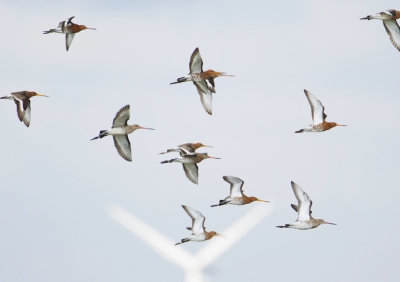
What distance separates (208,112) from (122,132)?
4233 mm

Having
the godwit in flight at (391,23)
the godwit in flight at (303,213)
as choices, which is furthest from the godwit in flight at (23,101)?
the godwit in flight at (391,23)

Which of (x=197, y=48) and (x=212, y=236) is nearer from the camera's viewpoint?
(x=197, y=48)

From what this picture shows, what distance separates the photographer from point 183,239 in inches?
1454

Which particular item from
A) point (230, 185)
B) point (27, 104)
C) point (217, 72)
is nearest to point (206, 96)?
point (217, 72)

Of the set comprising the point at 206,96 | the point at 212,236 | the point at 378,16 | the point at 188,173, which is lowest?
the point at 212,236

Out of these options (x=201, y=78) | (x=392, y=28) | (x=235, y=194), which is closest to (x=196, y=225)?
(x=235, y=194)

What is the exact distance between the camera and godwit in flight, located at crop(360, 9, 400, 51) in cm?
3575

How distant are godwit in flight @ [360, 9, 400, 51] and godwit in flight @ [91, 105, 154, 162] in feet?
29.1

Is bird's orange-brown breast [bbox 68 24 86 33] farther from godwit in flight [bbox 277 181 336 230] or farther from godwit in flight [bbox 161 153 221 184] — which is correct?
godwit in flight [bbox 277 181 336 230]

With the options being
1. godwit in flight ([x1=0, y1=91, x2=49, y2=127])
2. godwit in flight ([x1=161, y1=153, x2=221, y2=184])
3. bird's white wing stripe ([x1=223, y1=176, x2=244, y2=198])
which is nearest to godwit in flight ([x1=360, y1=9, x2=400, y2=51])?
bird's white wing stripe ([x1=223, y1=176, x2=244, y2=198])

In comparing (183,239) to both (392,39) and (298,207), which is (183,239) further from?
(392,39)

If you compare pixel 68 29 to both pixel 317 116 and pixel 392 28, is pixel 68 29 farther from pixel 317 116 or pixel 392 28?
pixel 392 28

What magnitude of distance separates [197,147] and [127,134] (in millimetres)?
4584

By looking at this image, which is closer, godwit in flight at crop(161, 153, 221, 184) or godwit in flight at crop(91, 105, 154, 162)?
godwit in flight at crop(91, 105, 154, 162)
